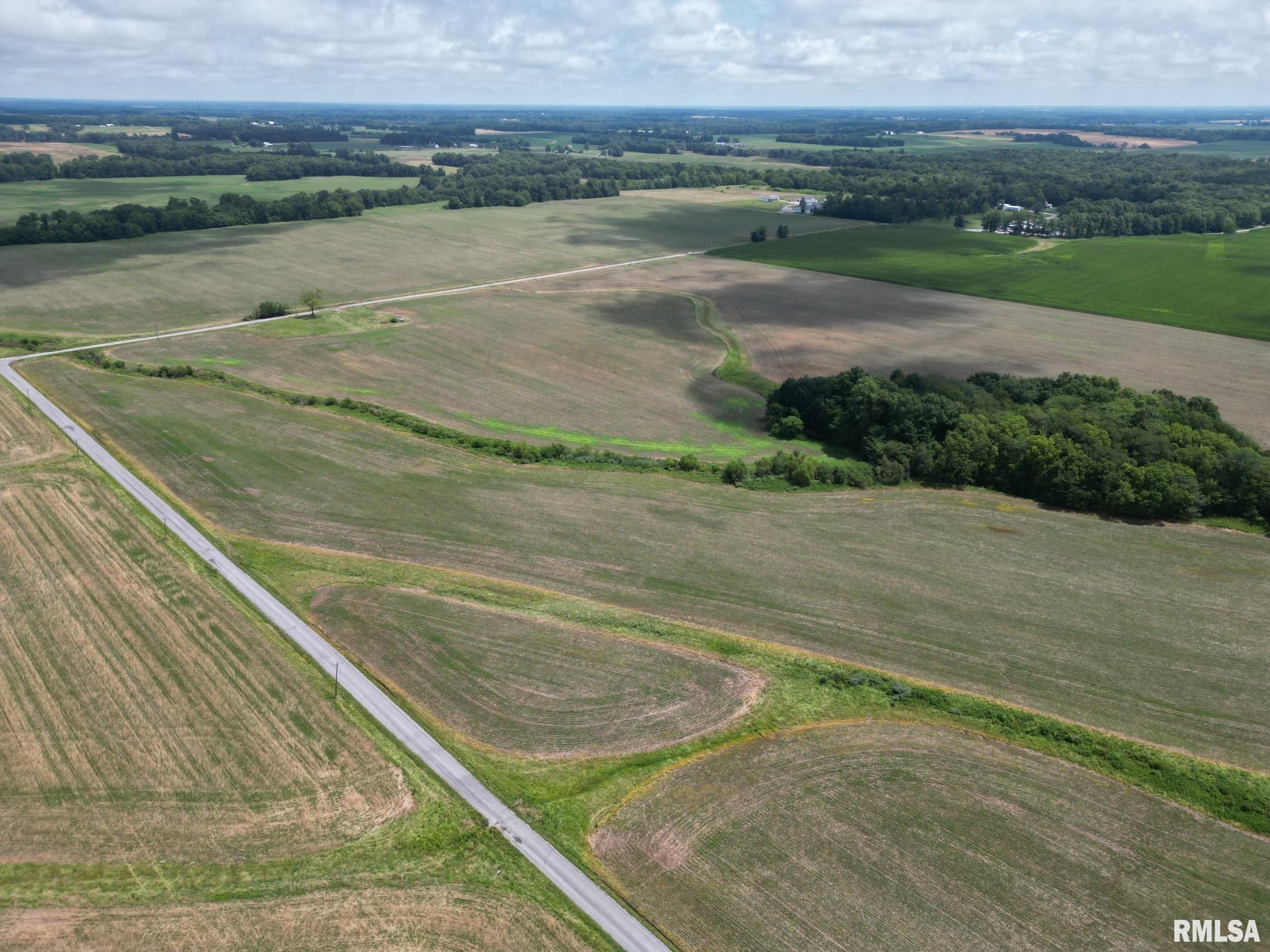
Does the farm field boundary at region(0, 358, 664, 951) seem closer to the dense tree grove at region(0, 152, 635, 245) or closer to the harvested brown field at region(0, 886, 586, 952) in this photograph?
the harvested brown field at region(0, 886, 586, 952)

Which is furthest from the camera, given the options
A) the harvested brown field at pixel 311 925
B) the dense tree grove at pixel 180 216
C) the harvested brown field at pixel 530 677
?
the dense tree grove at pixel 180 216

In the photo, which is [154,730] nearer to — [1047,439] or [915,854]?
[915,854]

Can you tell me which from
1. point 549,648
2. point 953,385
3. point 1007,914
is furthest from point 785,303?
point 1007,914

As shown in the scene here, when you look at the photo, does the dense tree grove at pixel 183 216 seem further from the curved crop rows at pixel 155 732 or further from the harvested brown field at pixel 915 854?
the harvested brown field at pixel 915 854

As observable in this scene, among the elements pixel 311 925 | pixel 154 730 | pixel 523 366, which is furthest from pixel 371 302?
pixel 311 925

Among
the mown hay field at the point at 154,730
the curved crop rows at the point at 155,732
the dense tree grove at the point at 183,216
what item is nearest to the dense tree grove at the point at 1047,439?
the curved crop rows at the point at 155,732
